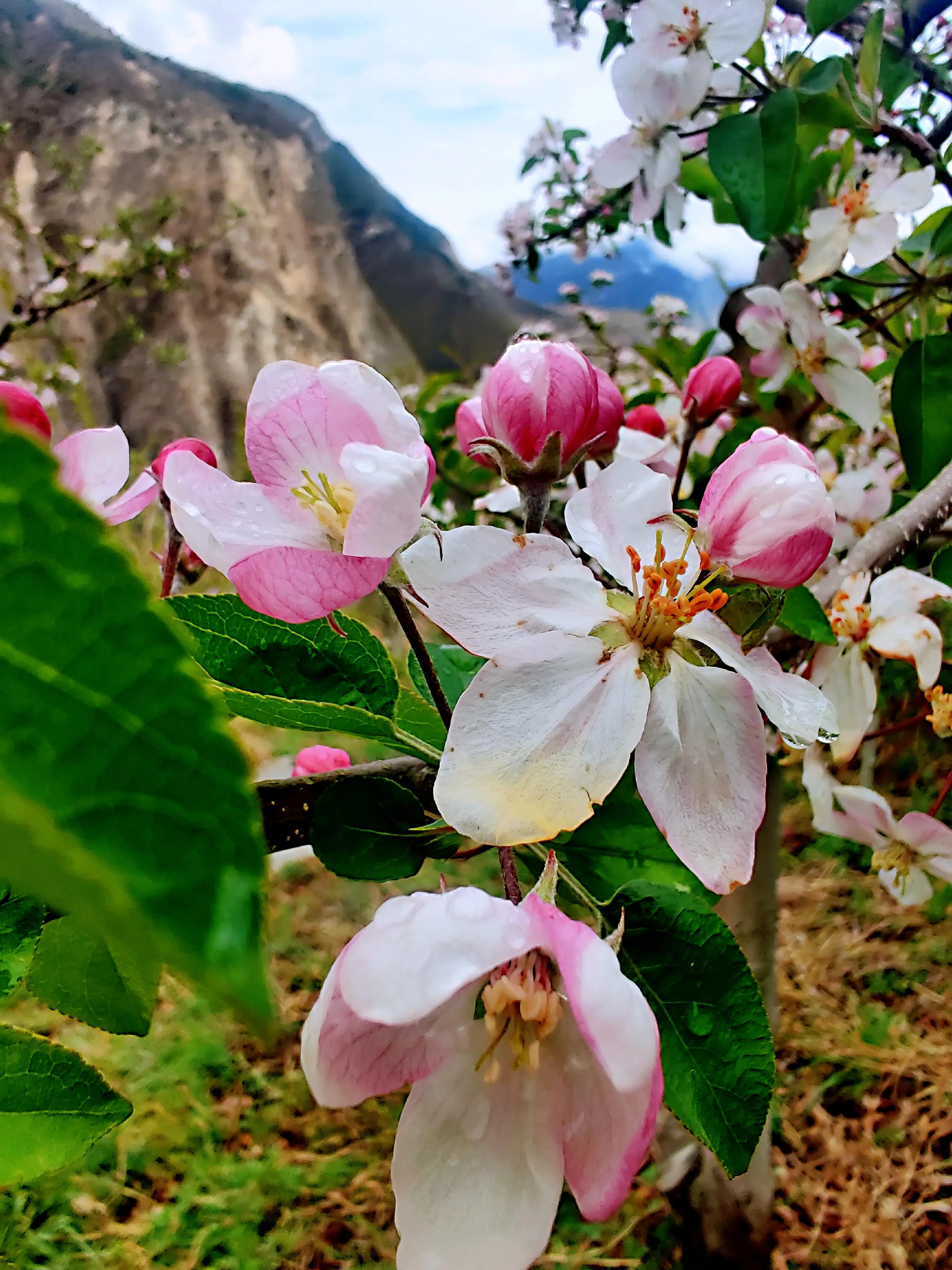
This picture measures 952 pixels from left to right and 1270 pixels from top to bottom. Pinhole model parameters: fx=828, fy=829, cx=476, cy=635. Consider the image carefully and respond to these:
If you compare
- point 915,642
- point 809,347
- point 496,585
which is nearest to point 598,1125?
point 496,585

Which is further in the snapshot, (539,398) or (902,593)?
(902,593)

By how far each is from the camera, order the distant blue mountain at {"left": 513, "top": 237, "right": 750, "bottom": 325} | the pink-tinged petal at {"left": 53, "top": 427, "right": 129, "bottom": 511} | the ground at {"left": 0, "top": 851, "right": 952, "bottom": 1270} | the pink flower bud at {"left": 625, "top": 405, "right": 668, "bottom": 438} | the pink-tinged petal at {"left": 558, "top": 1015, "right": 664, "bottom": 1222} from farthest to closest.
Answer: the distant blue mountain at {"left": 513, "top": 237, "right": 750, "bottom": 325} → the ground at {"left": 0, "top": 851, "right": 952, "bottom": 1270} → the pink flower bud at {"left": 625, "top": 405, "right": 668, "bottom": 438} → the pink-tinged petal at {"left": 53, "top": 427, "right": 129, "bottom": 511} → the pink-tinged petal at {"left": 558, "top": 1015, "right": 664, "bottom": 1222}

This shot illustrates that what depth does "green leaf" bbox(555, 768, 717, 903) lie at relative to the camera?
35cm

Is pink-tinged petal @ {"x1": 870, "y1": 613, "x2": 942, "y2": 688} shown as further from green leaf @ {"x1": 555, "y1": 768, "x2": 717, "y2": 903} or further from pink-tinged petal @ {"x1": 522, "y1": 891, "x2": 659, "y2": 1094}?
pink-tinged petal @ {"x1": 522, "y1": 891, "x2": 659, "y2": 1094}

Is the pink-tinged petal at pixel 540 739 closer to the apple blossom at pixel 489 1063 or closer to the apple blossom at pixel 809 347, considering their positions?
the apple blossom at pixel 489 1063

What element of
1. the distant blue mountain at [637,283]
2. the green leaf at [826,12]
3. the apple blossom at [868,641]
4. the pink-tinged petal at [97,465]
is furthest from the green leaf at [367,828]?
the distant blue mountain at [637,283]

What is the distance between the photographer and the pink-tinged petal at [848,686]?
0.49 meters

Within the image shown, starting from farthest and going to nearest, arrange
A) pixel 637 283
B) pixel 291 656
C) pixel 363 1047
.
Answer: pixel 637 283
pixel 291 656
pixel 363 1047

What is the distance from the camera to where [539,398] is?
28cm

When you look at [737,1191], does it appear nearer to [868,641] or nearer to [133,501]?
[868,641]

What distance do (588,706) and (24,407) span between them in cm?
22

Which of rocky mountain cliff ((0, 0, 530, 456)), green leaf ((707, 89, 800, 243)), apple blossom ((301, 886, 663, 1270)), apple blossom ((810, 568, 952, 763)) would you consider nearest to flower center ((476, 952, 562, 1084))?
apple blossom ((301, 886, 663, 1270))

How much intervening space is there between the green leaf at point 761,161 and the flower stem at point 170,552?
1.59 ft

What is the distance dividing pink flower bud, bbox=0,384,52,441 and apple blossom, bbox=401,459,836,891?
154mm
